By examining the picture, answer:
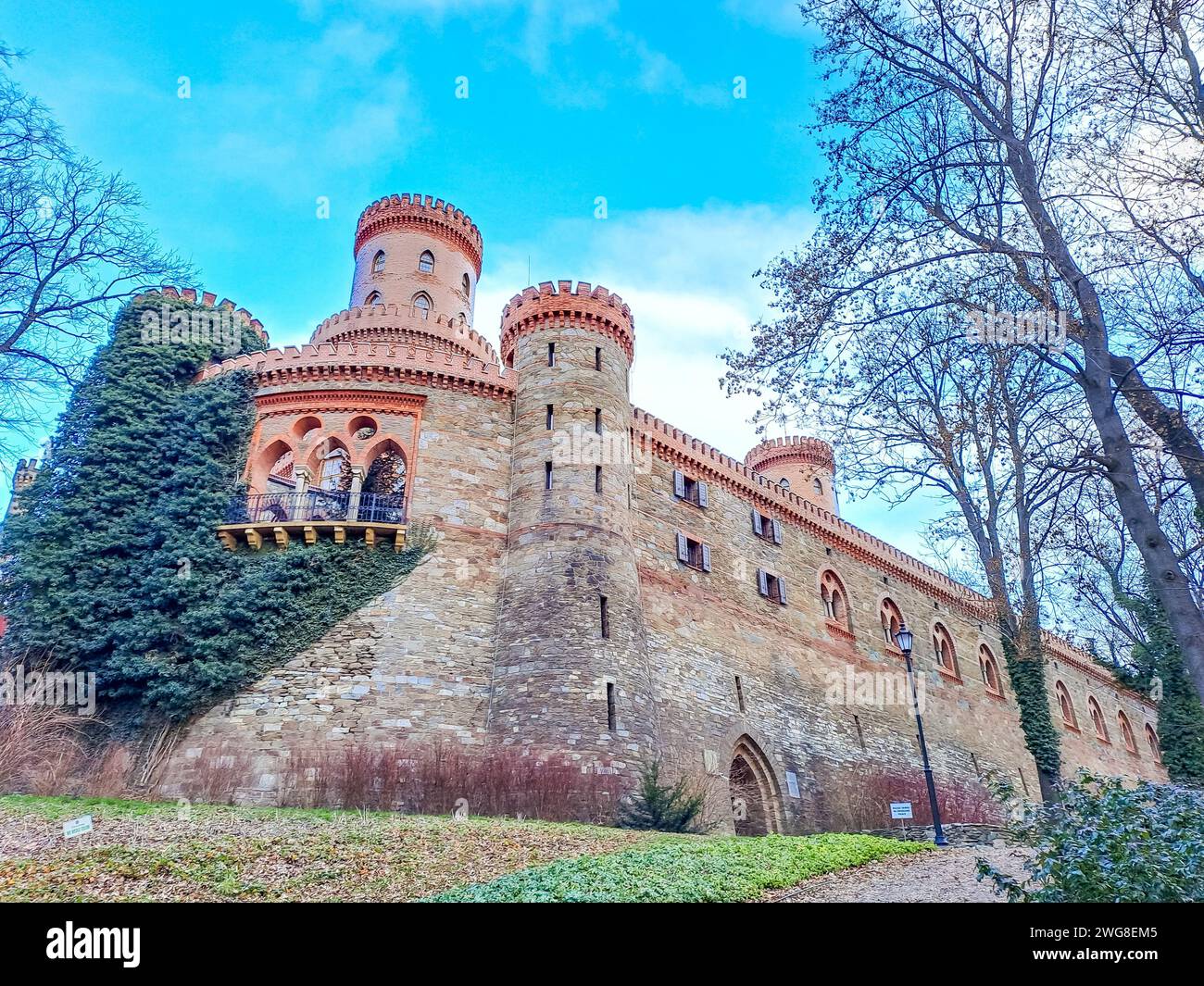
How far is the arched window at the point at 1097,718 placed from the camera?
38375mm

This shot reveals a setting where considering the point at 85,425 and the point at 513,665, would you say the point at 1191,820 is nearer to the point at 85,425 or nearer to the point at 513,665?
the point at 513,665

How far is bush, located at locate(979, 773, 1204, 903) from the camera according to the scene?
6.07m

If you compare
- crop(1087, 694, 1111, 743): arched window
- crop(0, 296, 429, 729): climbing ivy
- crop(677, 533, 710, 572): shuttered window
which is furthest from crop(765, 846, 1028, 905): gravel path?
crop(1087, 694, 1111, 743): arched window

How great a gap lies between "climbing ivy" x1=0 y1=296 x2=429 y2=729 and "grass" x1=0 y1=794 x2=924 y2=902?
3301mm

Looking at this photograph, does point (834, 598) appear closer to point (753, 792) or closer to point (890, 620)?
point (890, 620)

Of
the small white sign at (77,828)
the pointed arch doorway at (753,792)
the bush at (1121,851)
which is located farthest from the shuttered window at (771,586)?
the small white sign at (77,828)

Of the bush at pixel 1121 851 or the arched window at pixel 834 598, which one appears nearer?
the bush at pixel 1121 851

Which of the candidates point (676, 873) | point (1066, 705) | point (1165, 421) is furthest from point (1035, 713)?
point (1066, 705)

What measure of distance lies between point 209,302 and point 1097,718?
4173cm

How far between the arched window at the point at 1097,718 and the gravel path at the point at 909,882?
30443mm

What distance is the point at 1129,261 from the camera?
34.2 ft

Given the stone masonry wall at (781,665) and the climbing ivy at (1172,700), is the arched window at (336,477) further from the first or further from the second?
the climbing ivy at (1172,700)
